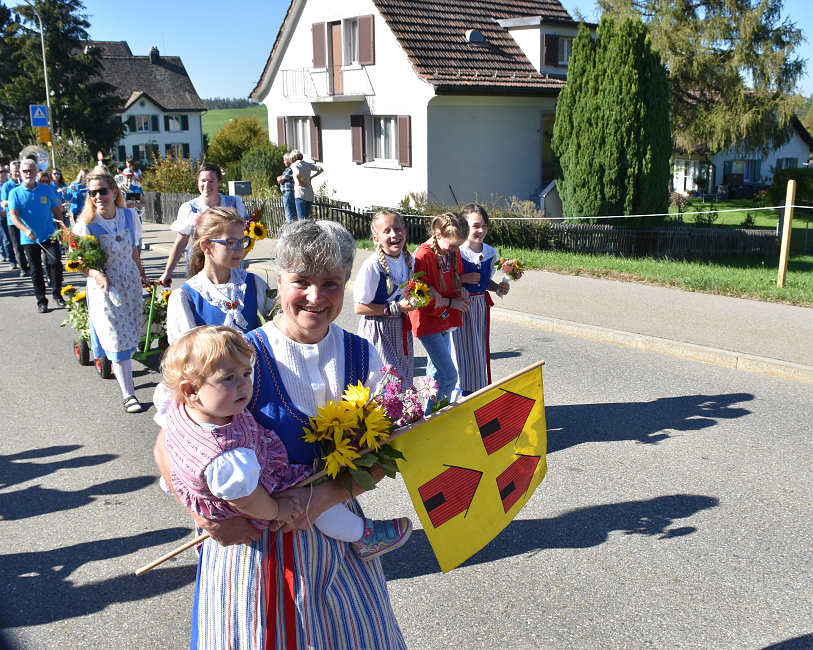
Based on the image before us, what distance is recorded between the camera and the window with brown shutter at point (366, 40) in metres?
23.9

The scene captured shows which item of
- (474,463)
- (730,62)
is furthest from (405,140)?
(474,463)

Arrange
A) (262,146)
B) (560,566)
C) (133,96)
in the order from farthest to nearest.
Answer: (133,96), (262,146), (560,566)

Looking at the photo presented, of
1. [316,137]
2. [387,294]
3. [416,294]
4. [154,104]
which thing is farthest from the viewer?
[154,104]

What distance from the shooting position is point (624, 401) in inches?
277

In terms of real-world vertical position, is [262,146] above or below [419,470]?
above

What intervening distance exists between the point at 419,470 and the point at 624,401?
14.9 feet

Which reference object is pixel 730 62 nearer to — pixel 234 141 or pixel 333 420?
pixel 234 141

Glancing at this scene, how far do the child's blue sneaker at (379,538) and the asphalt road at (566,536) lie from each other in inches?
42.0

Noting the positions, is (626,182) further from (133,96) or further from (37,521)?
(133,96)

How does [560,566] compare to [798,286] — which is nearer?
[560,566]

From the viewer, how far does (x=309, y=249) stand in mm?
2574

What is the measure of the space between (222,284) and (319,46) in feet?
79.2

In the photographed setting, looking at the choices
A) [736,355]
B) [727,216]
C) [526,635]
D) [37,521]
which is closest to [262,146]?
[727,216]

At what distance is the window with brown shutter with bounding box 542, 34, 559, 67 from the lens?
25.0m
